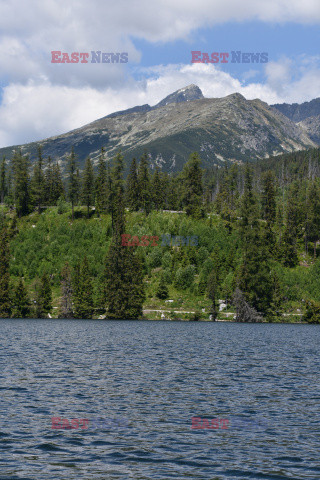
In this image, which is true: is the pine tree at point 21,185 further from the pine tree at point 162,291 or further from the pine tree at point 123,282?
the pine tree at point 162,291

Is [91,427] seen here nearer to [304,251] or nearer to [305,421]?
[305,421]

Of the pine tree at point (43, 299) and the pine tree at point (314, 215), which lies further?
the pine tree at point (314, 215)

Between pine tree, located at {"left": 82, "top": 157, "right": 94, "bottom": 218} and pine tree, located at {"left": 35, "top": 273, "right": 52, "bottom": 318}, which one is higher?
pine tree, located at {"left": 82, "top": 157, "right": 94, "bottom": 218}

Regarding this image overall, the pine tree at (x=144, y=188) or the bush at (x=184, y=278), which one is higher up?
the pine tree at (x=144, y=188)

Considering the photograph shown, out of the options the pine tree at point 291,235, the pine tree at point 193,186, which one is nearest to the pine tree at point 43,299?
the pine tree at point 193,186

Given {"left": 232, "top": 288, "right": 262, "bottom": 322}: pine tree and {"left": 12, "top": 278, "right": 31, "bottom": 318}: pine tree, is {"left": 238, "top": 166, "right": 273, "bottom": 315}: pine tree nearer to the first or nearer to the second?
{"left": 232, "top": 288, "right": 262, "bottom": 322}: pine tree

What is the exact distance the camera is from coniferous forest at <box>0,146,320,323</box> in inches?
4478

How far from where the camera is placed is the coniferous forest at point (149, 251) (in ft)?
373

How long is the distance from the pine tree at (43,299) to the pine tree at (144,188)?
49.4 m

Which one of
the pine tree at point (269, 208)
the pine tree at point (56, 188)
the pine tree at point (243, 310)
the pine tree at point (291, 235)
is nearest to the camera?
the pine tree at point (243, 310)

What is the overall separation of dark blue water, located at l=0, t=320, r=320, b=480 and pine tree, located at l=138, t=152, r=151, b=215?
10667 centimetres

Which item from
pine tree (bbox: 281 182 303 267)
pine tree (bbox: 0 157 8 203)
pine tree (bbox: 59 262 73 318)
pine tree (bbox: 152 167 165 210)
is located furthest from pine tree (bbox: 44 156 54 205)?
pine tree (bbox: 281 182 303 267)

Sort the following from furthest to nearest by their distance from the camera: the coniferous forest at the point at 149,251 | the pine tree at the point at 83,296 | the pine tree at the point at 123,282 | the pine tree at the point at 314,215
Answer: the pine tree at the point at 314,215
the coniferous forest at the point at 149,251
the pine tree at the point at 123,282
the pine tree at the point at 83,296

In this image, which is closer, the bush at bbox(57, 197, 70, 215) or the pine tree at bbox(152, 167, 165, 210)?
the bush at bbox(57, 197, 70, 215)
